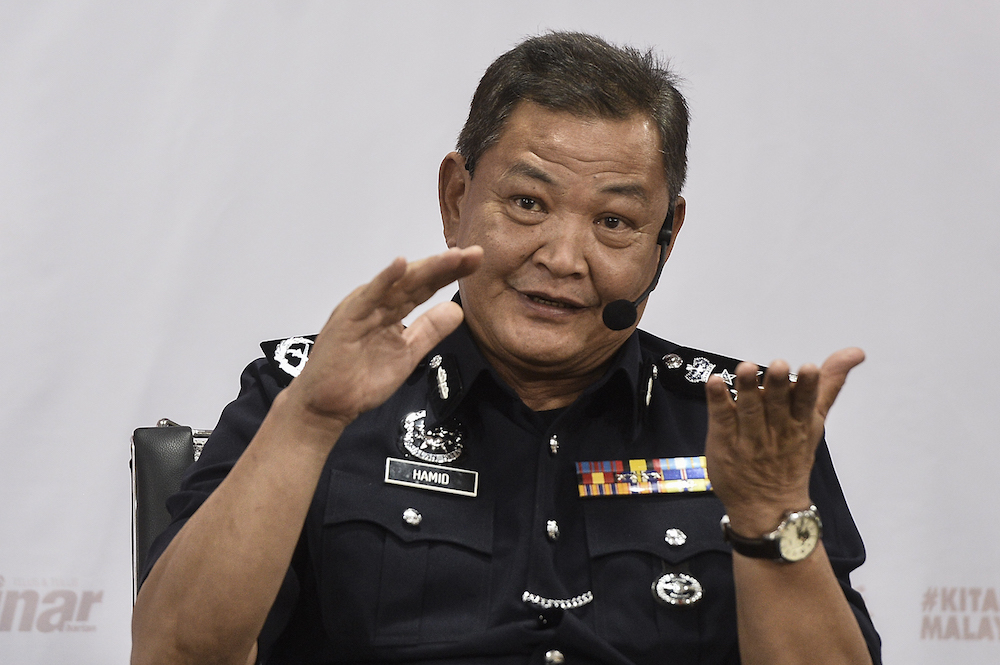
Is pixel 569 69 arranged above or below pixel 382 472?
above

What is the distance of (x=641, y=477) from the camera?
5.02 ft

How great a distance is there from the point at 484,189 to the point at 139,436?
2.14 ft

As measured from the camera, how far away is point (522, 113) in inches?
60.9

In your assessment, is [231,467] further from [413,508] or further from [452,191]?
[452,191]

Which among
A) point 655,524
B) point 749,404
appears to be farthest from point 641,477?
point 749,404

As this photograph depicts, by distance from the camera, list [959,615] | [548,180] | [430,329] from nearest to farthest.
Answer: [430,329] < [548,180] < [959,615]

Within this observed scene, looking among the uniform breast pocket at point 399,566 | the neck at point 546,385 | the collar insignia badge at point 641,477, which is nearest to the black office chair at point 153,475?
the uniform breast pocket at point 399,566

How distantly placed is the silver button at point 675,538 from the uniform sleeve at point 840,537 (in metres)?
0.21

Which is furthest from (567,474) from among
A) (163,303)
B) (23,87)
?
(23,87)

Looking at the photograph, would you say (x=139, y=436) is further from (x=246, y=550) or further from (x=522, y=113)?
(x=522, y=113)

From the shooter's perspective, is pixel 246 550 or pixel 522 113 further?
pixel 522 113

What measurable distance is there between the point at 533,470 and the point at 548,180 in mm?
422

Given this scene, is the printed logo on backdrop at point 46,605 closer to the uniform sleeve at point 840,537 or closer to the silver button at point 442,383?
the silver button at point 442,383

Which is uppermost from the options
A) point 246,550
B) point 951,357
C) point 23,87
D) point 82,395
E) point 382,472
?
point 23,87
